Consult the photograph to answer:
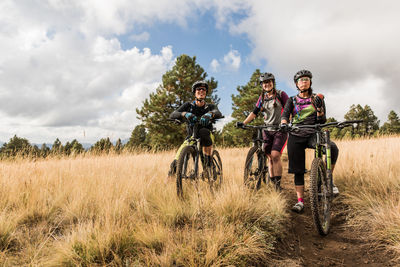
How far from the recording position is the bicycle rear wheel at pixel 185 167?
334 centimetres

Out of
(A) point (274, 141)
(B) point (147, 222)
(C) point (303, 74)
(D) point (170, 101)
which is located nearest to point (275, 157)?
(A) point (274, 141)

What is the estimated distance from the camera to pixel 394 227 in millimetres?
2734

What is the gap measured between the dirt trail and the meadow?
0.16m

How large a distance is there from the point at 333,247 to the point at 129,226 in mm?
2606

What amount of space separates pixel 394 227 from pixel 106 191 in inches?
158

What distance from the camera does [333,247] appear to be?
2.78 meters

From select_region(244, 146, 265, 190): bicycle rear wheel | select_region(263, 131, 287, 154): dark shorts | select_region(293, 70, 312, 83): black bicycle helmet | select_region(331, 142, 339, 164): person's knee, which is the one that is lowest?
select_region(244, 146, 265, 190): bicycle rear wheel

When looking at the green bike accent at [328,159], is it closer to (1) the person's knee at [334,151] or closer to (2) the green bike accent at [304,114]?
(1) the person's knee at [334,151]

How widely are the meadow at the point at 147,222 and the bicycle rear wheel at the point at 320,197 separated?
0.49m

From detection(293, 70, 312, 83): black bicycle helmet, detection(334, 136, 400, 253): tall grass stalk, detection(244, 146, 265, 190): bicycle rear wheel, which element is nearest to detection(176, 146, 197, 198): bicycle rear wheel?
detection(244, 146, 265, 190): bicycle rear wheel

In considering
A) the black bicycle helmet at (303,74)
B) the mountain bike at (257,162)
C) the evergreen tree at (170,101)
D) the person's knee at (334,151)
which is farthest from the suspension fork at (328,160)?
the evergreen tree at (170,101)

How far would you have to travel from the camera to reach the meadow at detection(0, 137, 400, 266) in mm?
2070

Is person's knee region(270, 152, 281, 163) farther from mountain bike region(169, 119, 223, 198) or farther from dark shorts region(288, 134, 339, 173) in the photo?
mountain bike region(169, 119, 223, 198)

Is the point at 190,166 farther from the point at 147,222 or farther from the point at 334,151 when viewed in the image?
the point at 334,151
